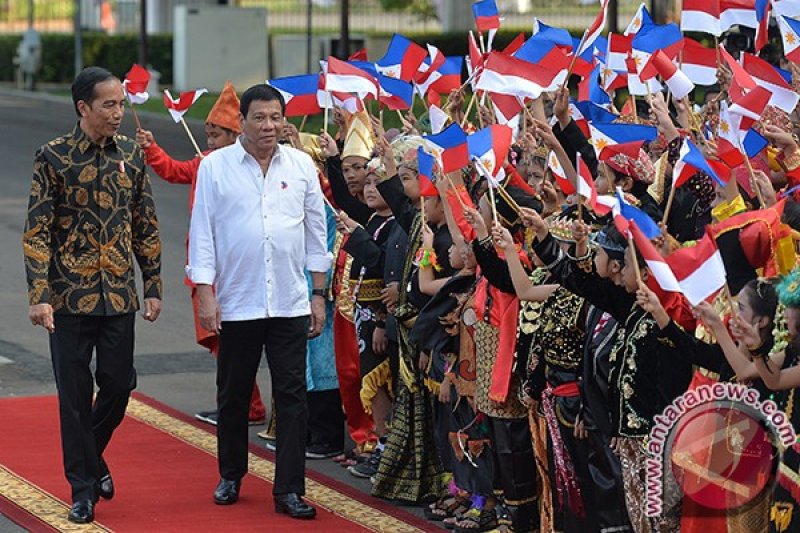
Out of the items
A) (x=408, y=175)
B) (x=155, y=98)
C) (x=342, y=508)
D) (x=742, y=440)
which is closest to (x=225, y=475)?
(x=342, y=508)

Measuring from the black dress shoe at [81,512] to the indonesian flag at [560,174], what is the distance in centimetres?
261

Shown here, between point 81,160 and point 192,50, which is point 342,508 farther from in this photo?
point 192,50

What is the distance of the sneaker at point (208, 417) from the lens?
33.8ft

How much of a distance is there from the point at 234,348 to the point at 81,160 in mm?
1165

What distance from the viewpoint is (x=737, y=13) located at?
994 centimetres

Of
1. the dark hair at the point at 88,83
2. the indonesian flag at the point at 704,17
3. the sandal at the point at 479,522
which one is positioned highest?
the indonesian flag at the point at 704,17

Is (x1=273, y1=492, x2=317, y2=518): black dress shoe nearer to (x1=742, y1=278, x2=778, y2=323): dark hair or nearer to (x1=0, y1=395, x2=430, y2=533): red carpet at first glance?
(x1=0, y1=395, x2=430, y2=533): red carpet

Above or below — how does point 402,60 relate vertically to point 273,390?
above

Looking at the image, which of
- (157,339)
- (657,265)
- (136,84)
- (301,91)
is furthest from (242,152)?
(157,339)

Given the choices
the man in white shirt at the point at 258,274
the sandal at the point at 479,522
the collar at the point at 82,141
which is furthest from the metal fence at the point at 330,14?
the sandal at the point at 479,522

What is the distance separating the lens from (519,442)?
25.2 feet

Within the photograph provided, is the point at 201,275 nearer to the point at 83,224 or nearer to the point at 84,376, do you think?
the point at 83,224

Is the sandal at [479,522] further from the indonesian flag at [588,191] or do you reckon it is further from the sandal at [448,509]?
the indonesian flag at [588,191]

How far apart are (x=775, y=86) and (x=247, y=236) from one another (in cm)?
257
